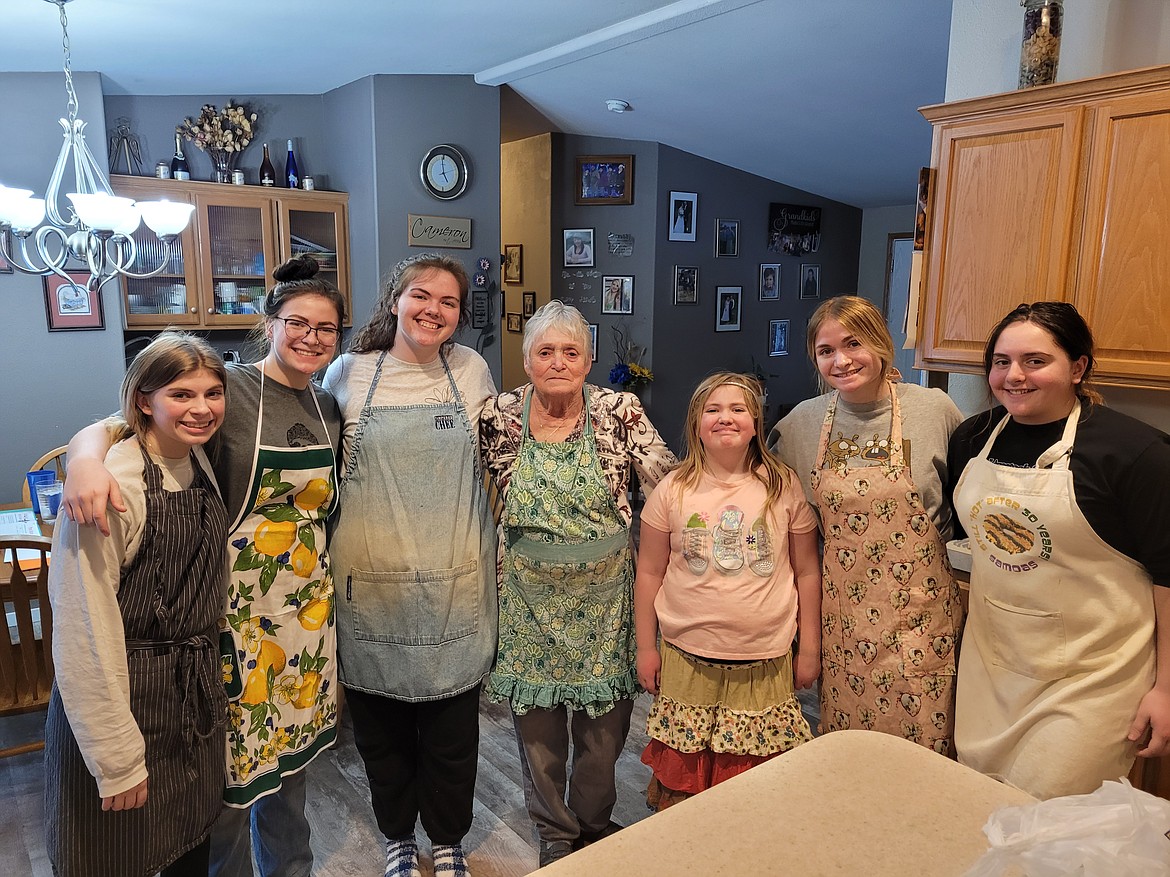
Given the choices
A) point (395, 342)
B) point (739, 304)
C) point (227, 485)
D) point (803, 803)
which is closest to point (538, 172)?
point (739, 304)

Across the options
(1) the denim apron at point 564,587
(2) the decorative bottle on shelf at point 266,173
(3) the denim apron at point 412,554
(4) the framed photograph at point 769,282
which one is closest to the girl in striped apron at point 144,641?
(3) the denim apron at point 412,554

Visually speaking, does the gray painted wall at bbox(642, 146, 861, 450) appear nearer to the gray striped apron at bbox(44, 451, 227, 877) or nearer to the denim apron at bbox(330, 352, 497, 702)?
the denim apron at bbox(330, 352, 497, 702)

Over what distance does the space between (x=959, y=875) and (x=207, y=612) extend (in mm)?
1285

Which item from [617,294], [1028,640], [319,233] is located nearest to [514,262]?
[617,294]

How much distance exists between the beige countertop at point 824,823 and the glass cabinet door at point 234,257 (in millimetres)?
4107

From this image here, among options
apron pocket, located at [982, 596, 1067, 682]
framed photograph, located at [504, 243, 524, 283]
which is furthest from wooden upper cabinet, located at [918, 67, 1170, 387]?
framed photograph, located at [504, 243, 524, 283]

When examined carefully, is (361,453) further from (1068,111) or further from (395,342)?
(1068,111)

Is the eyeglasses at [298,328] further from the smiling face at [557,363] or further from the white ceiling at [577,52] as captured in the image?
the white ceiling at [577,52]

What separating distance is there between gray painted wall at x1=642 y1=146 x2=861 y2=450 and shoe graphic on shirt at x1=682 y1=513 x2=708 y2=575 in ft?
14.2

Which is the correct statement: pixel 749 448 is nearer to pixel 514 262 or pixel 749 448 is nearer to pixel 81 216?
pixel 81 216

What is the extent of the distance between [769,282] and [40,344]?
5.16 m

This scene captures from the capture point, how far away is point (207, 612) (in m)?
1.51

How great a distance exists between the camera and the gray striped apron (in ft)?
4.58

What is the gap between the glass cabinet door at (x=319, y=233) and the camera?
175 inches
